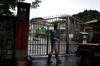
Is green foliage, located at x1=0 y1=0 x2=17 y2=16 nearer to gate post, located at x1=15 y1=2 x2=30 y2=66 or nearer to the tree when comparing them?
the tree

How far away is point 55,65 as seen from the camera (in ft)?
29.4

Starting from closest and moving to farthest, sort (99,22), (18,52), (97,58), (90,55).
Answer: (97,58), (90,55), (18,52), (99,22)

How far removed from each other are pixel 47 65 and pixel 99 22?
9176mm

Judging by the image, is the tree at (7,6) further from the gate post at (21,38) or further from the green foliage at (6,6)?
the gate post at (21,38)

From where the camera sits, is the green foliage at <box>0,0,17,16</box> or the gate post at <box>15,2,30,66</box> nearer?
the gate post at <box>15,2,30,66</box>

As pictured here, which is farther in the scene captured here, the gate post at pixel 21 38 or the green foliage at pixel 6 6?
the green foliage at pixel 6 6

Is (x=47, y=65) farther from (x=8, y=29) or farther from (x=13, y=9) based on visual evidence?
(x=13, y=9)

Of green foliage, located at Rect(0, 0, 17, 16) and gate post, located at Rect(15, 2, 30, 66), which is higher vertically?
green foliage, located at Rect(0, 0, 17, 16)

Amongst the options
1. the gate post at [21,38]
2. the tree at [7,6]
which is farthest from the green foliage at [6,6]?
the gate post at [21,38]

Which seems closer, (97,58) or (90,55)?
(97,58)

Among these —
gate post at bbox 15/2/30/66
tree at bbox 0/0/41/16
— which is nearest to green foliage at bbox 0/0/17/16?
tree at bbox 0/0/41/16

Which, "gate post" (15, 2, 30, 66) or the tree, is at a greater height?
the tree

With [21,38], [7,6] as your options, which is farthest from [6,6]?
[21,38]

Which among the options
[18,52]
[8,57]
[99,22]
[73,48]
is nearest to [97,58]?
[18,52]
